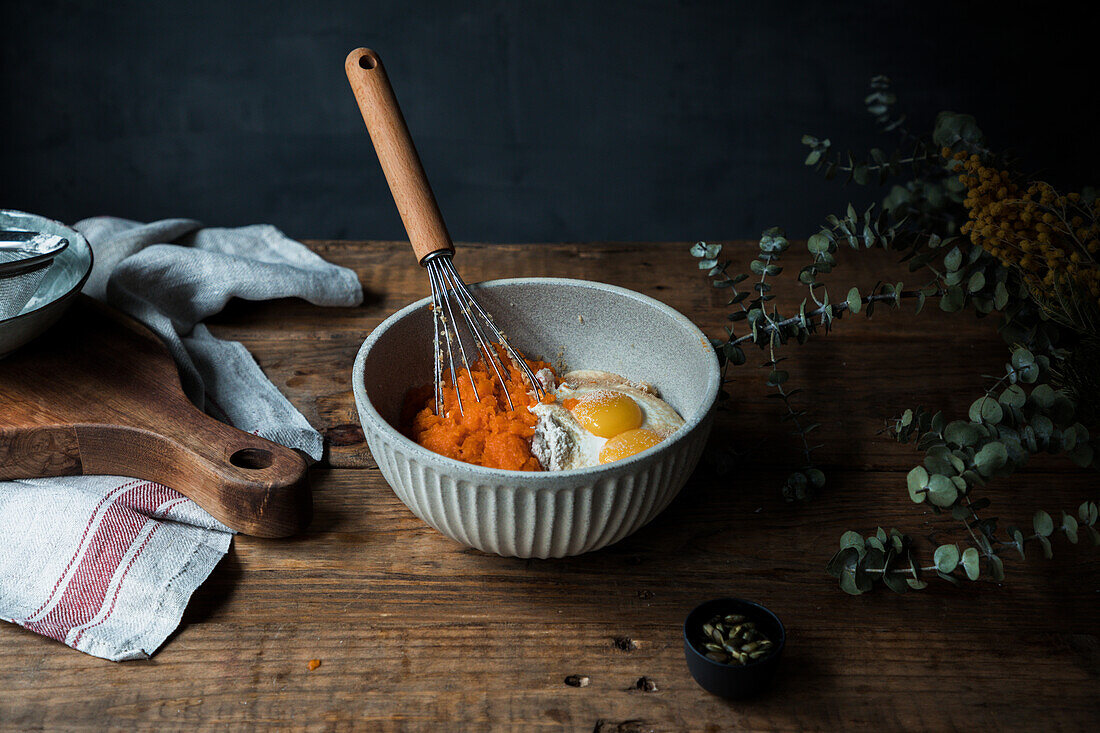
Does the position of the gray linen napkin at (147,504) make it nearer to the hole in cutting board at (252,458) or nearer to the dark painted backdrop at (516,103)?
the hole in cutting board at (252,458)

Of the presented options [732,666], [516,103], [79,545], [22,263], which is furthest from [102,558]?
[516,103]

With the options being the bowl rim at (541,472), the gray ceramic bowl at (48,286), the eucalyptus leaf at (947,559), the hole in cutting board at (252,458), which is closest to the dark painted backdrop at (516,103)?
the gray ceramic bowl at (48,286)

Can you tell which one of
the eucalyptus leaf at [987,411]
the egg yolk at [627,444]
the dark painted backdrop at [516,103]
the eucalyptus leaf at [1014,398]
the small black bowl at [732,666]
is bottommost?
the dark painted backdrop at [516,103]

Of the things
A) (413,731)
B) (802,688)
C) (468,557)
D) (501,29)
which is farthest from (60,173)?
(802,688)

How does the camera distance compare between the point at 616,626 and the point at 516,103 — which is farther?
the point at 516,103

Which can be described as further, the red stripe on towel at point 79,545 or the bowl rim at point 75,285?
the bowl rim at point 75,285

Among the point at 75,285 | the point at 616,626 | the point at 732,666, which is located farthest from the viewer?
the point at 75,285

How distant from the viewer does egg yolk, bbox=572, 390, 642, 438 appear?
3.39 ft

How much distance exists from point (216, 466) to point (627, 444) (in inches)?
17.4

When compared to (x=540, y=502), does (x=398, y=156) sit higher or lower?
higher

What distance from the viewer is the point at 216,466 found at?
1.02 m

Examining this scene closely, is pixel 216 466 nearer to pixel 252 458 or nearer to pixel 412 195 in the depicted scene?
pixel 252 458

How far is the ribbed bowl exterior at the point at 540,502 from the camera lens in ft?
2.88

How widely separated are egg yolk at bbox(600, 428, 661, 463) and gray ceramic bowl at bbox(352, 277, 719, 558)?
0.06 m
